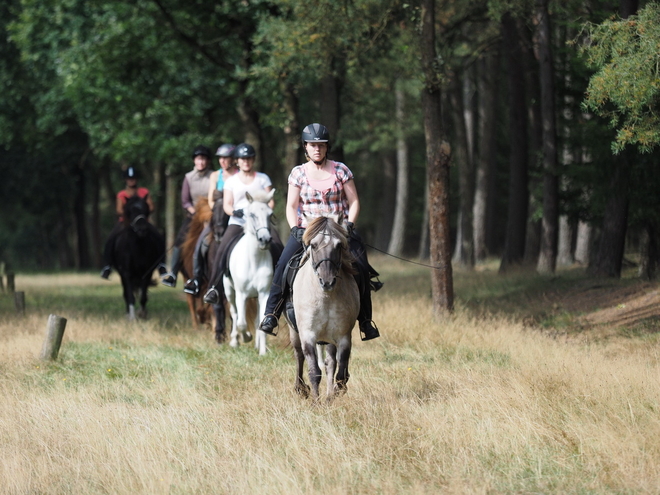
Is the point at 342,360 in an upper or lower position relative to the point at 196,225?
lower

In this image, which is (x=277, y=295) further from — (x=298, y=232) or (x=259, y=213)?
(x=259, y=213)

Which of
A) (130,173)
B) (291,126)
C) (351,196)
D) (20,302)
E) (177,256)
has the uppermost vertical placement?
(291,126)

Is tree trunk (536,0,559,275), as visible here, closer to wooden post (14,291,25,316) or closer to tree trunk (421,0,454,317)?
tree trunk (421,0,454,317)

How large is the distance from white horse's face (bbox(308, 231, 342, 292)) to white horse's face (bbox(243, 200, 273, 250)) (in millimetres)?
3879

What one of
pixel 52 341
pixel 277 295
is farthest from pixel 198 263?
pixel 277 295

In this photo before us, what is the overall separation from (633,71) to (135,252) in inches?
434

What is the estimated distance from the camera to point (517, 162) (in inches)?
1002

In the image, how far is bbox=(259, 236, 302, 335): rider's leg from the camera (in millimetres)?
9789

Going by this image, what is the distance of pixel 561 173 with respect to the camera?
20.5 metres

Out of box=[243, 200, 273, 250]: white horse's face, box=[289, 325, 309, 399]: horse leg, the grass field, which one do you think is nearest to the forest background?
the grass field

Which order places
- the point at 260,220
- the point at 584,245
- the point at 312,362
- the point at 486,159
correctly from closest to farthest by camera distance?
the point at 312,362, the point at 260,220, the point at 584,245, the point at 486,159

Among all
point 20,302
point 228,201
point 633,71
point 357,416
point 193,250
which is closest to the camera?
point 357,416

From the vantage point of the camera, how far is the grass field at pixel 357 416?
6.75 m

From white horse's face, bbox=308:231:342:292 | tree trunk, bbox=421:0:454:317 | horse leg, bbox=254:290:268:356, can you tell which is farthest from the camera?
tree trunk, bbox=421:0:454:317
